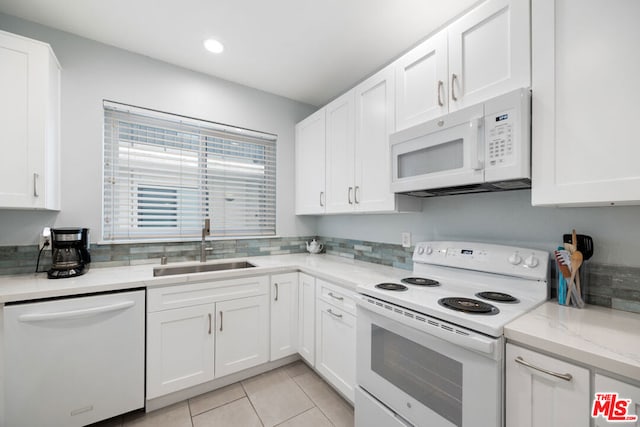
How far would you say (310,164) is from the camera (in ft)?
8.91

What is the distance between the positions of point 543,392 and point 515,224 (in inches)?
35.4

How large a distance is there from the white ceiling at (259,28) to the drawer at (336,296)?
6.11 feet

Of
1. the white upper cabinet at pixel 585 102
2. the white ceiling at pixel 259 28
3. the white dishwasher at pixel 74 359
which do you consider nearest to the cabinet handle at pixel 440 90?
the white upper cabinet at pixel 585 102

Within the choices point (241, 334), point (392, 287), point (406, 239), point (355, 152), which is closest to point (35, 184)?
point (241, 334)

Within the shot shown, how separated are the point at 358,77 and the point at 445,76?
124cm

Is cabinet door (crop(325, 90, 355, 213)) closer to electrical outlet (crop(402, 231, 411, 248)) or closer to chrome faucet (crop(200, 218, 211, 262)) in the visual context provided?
electrical outlet (crop(402, 231, 411, 248))

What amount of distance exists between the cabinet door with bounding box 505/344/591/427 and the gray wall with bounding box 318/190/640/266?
69cm

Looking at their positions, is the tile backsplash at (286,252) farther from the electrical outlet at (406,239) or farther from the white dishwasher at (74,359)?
the white dishwasher at (74,359)

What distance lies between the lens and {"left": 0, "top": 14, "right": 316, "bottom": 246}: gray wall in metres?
1.82

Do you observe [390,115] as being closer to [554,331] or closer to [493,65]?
[493,65]

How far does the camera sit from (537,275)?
1.27 meters

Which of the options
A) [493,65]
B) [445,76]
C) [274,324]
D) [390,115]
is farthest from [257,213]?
[493,65]

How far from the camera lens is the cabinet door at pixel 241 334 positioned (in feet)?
6.37

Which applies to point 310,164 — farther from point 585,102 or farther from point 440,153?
point 585,102
